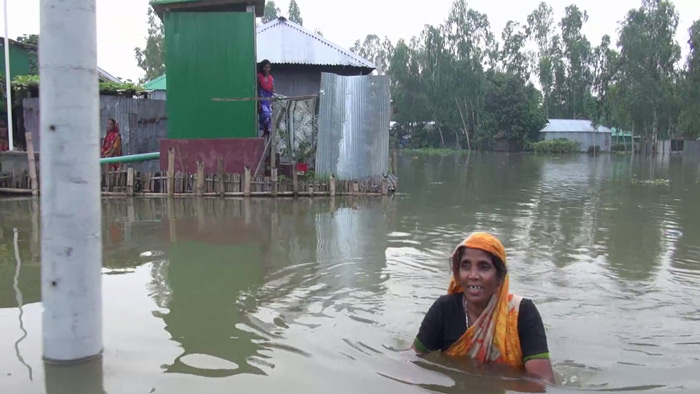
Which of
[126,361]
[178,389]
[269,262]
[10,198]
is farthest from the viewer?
[10,198]

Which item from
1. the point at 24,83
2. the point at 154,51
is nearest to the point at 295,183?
the point at 24,83

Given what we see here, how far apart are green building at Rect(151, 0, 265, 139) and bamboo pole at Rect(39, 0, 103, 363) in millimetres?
10527

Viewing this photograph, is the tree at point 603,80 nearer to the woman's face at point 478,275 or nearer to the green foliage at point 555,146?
the green foliage at point 555,146

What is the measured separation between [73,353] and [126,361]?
35 cm

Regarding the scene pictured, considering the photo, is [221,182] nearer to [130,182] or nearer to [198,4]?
[130,182]

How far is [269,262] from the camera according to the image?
7039 millimetres

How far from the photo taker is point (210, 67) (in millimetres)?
13828

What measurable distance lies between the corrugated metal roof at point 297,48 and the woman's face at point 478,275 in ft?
54.6

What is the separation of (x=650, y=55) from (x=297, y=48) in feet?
128

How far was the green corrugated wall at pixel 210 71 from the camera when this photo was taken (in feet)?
45.1

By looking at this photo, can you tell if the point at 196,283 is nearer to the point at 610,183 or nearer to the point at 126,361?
the point at 126,361

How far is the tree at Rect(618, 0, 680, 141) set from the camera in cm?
4828

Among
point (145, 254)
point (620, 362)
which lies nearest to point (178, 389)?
point (620, 362)

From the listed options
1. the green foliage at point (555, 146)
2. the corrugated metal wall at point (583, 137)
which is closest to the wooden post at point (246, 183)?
the green foliage at point (555, 146)
